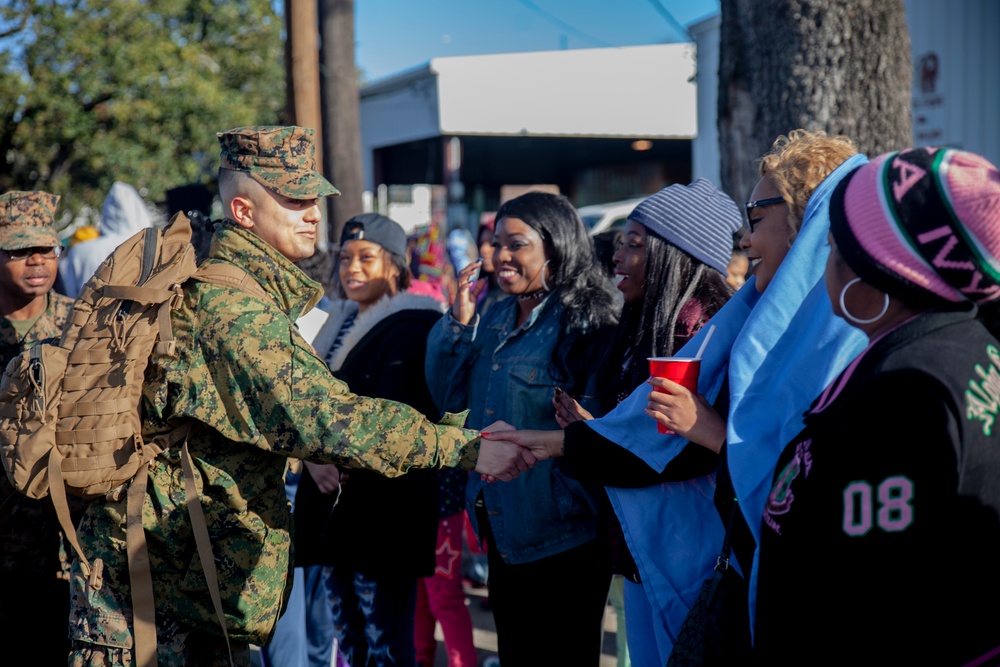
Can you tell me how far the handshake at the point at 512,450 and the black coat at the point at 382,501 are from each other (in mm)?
825

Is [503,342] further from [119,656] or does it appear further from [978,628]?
[978,628]

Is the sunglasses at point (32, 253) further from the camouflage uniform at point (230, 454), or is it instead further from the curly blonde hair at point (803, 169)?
the curly blonde hair at point (803, 169)

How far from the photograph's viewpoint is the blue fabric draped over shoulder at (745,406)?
6.73 feet

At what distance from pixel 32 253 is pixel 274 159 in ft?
6.18

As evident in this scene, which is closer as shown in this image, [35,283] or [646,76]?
A: [35,283]

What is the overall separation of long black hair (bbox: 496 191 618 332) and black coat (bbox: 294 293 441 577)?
0.73 metres

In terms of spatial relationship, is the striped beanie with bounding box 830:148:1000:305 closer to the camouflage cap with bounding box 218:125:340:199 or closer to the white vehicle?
the camouflage cap with bounding box 218:125:340:199

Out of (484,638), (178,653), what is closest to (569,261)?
(178,653)

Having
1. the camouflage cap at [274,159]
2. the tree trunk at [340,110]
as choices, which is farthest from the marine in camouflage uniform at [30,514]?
the tree trunk at [340,110]

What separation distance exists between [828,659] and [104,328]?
2.02 metres

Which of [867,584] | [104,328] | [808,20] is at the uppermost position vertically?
[808,20]

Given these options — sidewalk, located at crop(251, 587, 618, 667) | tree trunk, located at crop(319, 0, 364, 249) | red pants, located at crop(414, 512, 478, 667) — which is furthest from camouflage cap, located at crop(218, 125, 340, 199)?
tree trunk, located at crop(319, 0, 364, 249)

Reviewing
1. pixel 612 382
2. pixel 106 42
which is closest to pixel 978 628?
pixel 612 382

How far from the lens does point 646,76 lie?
19031 mm
